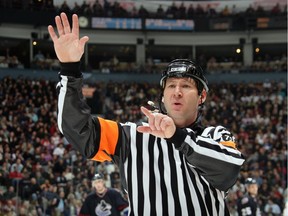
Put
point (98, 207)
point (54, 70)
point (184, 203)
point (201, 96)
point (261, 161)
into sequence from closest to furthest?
point (184, 203), point (201, 96), point (98, 207), point (261, 161), point (54, 70)

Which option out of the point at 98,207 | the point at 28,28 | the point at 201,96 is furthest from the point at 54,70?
the point at 201,96

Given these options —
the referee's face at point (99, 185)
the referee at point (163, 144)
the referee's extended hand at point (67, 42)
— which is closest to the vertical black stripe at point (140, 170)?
the referee at point (163, 144)

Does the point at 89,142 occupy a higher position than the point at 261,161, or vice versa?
the point at 89,142

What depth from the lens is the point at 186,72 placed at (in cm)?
263

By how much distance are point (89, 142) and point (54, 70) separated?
19.6 metres

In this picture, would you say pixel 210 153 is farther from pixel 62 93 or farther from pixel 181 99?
pixel 62 93

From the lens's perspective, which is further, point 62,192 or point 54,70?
point 54,70

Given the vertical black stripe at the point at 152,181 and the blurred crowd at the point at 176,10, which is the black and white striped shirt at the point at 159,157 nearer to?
the vertical black stripe at the point at 152,181

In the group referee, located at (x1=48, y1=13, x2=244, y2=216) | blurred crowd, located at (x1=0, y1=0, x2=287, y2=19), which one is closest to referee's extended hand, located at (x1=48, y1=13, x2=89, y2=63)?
referee, located at (x1=48, y1=13, x2=244, y2=216)

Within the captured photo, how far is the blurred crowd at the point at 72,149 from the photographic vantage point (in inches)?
461

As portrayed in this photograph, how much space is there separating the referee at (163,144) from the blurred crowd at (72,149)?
335 inches

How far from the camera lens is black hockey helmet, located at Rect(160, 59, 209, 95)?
2.63 meters

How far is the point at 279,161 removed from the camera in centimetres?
1653

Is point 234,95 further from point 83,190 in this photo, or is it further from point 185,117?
point 185,117
